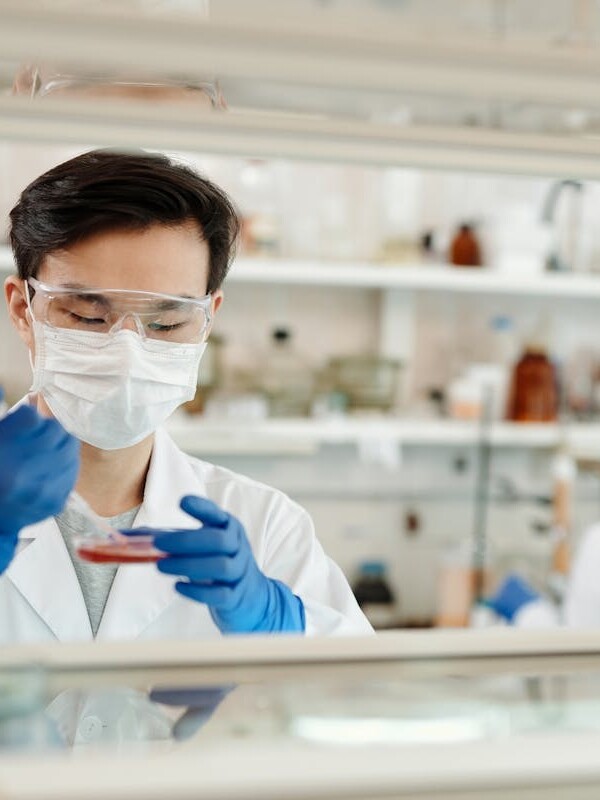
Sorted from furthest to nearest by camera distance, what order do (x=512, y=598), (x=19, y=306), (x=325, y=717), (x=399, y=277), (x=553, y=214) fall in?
1. (x=553, y=214)
2. (x=399, y=277)
3. (x=512, y=598)
4. (x=19, y=306)
5. (x=325, y=717)

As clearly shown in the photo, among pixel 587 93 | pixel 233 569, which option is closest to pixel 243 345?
pixel 233 569

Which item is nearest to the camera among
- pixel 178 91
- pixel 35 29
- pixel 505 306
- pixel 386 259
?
pixel 35 29

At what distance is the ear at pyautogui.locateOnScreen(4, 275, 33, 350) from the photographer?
1.11 metres

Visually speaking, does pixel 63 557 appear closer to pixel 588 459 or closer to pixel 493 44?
pixel 493 44

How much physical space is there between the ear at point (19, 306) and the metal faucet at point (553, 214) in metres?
2.41

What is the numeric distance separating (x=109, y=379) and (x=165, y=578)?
265mm

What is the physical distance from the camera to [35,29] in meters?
0.41

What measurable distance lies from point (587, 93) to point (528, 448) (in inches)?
122

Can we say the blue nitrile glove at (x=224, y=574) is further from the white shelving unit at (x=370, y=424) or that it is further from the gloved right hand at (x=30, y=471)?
the white shelving unit at (x=370, y=424)

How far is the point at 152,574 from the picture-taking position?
3.65 ft

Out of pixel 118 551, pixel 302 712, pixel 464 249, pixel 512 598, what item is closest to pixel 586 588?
pixel 512 598

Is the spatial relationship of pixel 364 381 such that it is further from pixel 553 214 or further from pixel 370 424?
pixel 553 214

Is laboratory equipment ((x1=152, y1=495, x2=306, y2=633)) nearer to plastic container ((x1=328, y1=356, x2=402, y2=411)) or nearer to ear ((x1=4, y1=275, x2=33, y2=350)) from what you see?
ear ((x1=4, y1=275, x2=33, y2=350))

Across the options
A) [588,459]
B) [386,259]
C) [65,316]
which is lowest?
[588,459]
